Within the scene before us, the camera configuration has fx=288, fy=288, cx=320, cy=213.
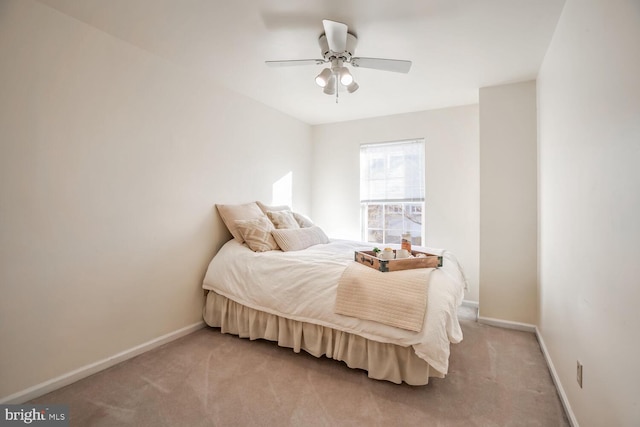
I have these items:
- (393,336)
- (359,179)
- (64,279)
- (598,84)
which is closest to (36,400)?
(64,279)

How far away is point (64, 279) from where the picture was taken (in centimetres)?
198

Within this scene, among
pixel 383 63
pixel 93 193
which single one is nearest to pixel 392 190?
pixel 383 63

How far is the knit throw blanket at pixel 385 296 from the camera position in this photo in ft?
6.01

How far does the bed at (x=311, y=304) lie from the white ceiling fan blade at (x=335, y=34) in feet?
5.29

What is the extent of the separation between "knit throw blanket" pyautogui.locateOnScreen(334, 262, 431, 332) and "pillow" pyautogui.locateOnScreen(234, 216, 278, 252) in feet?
3.42

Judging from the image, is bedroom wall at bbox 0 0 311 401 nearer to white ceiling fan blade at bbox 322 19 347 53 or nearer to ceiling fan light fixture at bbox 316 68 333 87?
ceiling fan light fixture at bbox 316 68 333 87

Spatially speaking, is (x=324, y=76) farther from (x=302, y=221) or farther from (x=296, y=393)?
(x=296, y=393)

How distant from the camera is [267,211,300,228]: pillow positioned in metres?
3.30

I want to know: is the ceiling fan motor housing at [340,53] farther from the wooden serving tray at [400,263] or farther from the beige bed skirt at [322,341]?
the beige bed skirt at [322,341]

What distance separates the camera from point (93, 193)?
212 cm

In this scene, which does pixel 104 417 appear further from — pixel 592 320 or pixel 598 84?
pixel 598 84

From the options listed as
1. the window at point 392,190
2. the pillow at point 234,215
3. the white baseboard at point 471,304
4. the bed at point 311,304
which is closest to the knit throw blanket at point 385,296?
the bed at point 311,304
